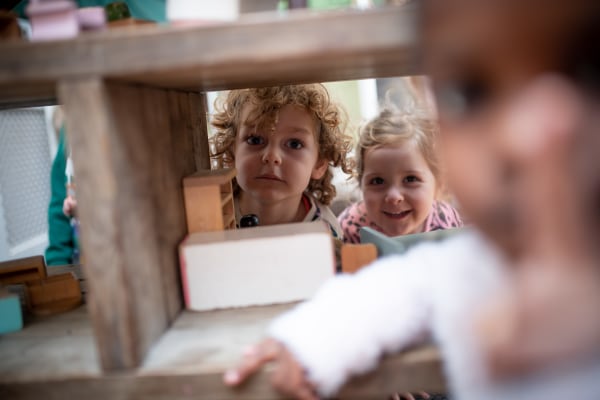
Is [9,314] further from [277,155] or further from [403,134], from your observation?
[403,134]

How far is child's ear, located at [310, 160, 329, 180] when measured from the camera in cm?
153

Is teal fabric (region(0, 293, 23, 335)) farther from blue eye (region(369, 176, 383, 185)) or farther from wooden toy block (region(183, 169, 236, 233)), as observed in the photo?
blue eye (region(369, 176, 383, 185))

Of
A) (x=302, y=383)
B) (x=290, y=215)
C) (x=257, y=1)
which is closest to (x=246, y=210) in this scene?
(x=290, y=215)

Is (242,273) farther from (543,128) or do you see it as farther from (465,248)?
(543,128)

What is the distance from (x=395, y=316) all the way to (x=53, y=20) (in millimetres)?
489

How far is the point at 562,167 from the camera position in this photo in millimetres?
386

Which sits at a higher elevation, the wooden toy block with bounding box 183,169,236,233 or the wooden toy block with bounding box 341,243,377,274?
the wooden toy block with bounding box 183,169,236,233

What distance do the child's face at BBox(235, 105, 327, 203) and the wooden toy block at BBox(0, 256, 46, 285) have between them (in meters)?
0.56

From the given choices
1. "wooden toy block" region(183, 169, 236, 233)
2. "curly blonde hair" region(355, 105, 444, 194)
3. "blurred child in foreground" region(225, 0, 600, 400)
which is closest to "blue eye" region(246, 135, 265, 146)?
"curly blonde hair" region(355, 105, 444, 194)

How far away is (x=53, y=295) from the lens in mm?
808

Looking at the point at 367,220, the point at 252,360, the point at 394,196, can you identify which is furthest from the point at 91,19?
the point at 367,220

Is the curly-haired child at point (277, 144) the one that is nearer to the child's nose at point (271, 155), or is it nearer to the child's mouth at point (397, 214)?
the child's nose at point (271, 155)

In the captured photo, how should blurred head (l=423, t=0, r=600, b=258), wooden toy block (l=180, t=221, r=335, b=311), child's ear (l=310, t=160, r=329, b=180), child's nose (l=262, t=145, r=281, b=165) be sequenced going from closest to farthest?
blurred head (l=423, t=0, r=600, b=258), wooden toy block (l=180, t=221, r=335, b=311), child's nose (l=262, t=145, r=281, b=165), child's ear (l=310, t=160, r=329, b=180)

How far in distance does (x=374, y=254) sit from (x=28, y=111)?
67.3 inches
